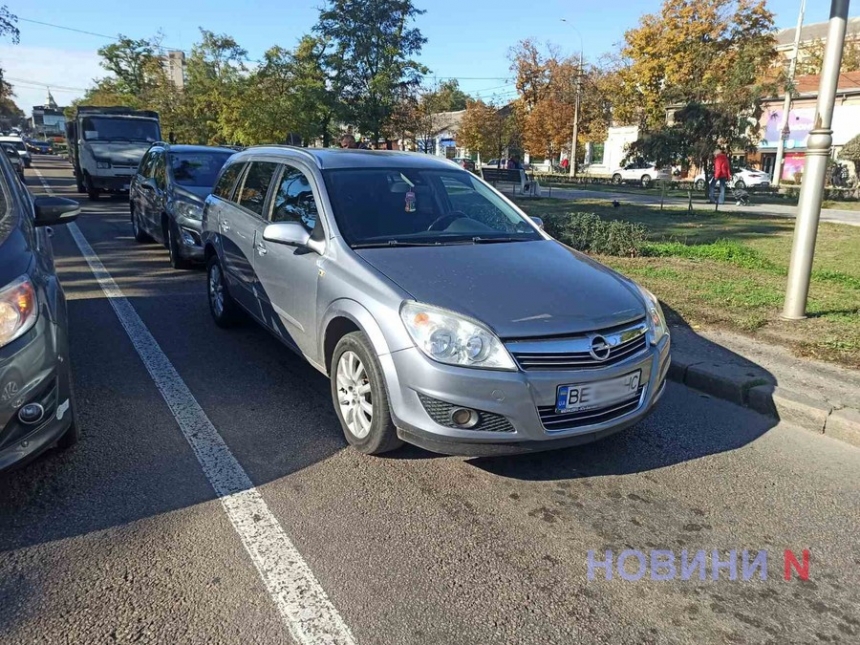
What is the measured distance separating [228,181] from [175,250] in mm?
3389

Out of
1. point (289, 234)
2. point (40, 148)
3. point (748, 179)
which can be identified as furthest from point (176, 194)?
point (40, 148)

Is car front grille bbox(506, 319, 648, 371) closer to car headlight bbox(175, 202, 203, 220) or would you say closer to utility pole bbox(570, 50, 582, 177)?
car headlight bbox(175, 202, 203, 220)

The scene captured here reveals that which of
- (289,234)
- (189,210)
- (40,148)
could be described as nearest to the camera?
(289,234)

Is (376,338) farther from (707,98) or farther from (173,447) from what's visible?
(707,98)

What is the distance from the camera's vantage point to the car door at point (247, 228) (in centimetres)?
536

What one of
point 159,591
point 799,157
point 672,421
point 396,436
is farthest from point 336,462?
point 799,157

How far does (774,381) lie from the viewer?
16.3 feet

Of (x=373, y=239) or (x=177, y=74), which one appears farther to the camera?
(x=177, y=74)

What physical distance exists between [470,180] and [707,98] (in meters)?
21.8

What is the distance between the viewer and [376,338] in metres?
3.56

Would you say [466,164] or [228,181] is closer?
[228,181]

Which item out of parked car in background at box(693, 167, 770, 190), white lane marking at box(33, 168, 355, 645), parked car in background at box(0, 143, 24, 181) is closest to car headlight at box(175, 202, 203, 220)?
parked car in background at box(0, 143, 24, 181)

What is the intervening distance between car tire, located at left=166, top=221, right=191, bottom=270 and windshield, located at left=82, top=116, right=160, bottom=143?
1334 centimetres

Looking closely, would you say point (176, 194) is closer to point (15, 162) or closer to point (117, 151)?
point (15, 162)
